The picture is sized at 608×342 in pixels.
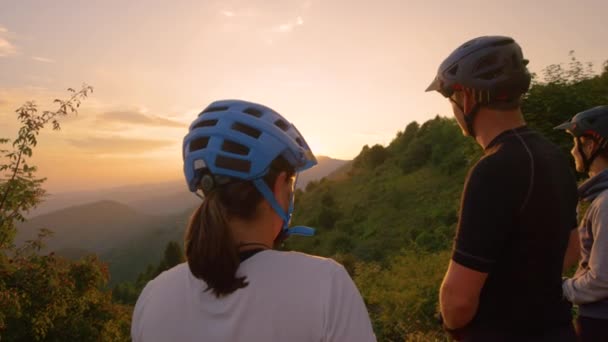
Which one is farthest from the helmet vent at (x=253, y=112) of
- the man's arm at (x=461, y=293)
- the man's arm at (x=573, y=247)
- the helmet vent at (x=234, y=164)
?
the man's arm at (x=573, y=247)

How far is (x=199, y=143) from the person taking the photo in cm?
199

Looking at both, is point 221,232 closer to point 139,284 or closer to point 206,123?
point 206,123

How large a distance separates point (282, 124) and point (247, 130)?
189 millimetres

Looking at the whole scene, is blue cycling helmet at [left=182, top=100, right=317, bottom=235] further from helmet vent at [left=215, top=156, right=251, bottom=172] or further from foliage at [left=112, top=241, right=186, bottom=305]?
foliage at [left=112, top=241, right=186, bottom=305]

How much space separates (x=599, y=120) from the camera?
3795mm

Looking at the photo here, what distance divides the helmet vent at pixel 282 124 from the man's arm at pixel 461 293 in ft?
3.54

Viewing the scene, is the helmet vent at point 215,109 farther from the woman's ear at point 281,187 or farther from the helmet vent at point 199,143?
the woman's ear at point 281,187

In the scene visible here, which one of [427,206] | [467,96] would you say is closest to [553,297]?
[467,96]

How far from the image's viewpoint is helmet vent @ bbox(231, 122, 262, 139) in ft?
6.34

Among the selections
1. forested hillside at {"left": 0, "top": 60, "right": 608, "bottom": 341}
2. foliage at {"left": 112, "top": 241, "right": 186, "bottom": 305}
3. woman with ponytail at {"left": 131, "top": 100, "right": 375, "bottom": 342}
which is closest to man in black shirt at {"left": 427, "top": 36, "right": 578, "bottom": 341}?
woman with ponytail at {"left": 131, "top": 100, "right": 375, "bottom": 342}

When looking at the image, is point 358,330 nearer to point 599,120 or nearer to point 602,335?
point 602,335

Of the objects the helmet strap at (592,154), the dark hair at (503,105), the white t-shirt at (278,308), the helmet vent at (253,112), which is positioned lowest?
the white t-shirt at (278,308)

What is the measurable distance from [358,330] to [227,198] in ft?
2.33

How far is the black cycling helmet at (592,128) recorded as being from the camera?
380 centimetres
